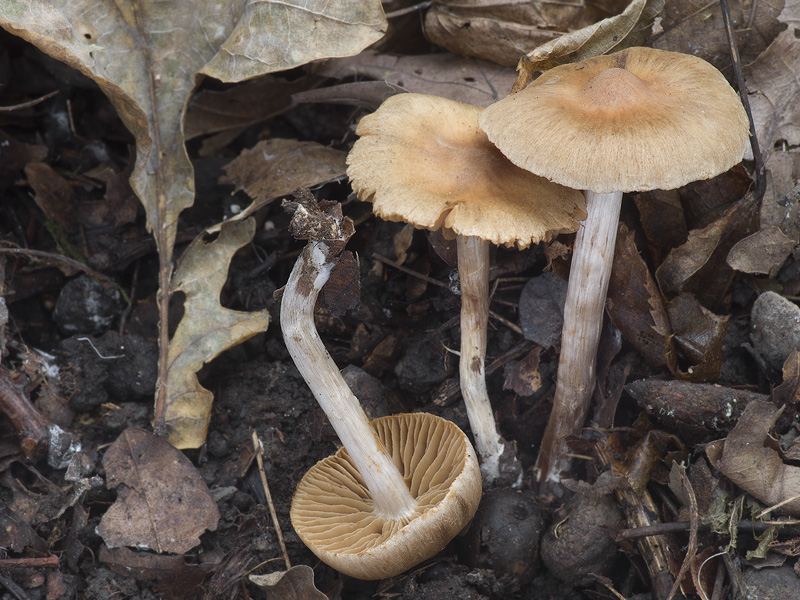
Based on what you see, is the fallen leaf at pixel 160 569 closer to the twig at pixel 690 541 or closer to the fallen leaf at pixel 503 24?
the twig at pixel 690 541

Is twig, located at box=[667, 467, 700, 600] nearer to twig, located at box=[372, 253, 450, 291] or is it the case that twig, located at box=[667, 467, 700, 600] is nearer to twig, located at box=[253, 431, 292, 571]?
twig, located at box=[372, 253, 450, 291]

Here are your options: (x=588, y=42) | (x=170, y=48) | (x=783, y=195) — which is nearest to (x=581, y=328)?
(x=783, y=195)

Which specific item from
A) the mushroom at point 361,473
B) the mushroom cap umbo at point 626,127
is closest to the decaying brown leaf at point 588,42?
the mushroom cap umbo at point 626,127

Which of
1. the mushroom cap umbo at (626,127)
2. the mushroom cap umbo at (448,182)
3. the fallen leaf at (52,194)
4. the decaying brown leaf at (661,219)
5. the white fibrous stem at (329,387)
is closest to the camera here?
the mushroom cap umbo at (626,127)

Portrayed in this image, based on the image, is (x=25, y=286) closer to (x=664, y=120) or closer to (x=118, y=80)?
(x=118, y=80)

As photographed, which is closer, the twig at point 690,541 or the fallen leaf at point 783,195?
the twig at point 690,541
